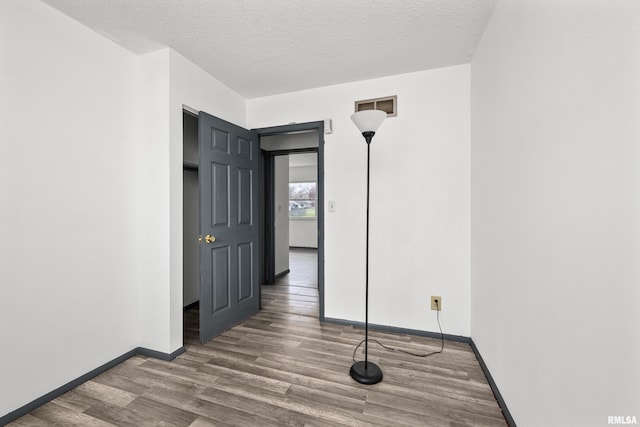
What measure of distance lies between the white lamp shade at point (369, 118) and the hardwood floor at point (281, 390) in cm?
179

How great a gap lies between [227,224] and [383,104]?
76.7 inches

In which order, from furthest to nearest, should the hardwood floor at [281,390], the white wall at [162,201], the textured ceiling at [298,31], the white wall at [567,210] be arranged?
the white wall at [162,201] → the textured ceiling at [298,31] → the hardwood floor at [281,390] → the white wall at [567,210]

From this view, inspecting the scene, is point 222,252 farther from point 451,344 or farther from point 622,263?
point 622,263

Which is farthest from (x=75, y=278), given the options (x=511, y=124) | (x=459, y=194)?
(x=459, y=194)

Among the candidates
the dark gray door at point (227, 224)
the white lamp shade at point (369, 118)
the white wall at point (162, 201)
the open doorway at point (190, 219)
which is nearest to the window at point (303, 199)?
the open doorway at point (190, 219)

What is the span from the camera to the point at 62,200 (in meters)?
1.85

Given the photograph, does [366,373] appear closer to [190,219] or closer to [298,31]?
[298,31]

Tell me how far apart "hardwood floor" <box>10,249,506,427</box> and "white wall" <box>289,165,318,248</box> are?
5950mm

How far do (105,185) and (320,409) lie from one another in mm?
2178

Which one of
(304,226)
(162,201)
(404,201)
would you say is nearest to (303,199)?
(304,226)

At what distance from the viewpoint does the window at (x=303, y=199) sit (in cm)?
856

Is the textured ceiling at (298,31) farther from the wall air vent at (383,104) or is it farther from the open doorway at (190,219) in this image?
the open doorway at (190,219)

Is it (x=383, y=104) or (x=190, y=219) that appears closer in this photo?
(x=383, y=104)

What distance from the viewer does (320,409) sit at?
1.66 m
